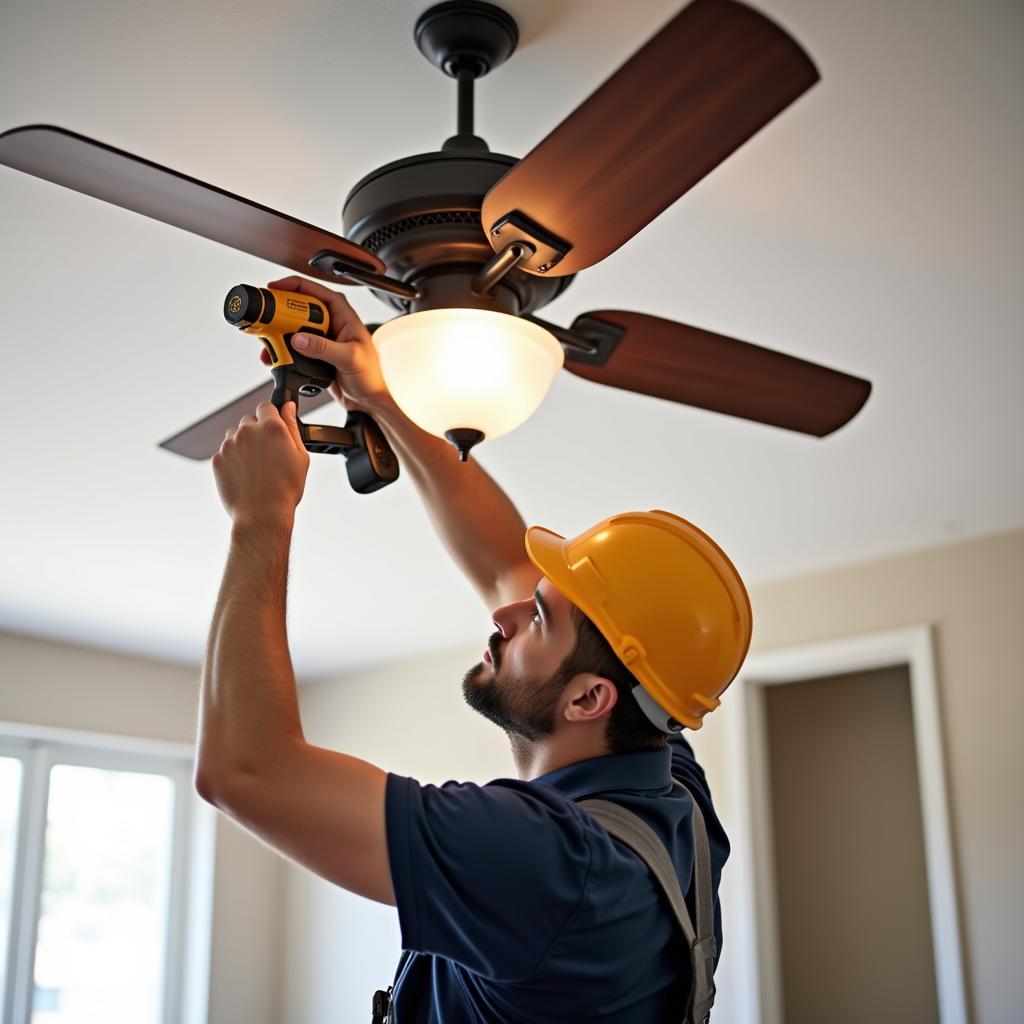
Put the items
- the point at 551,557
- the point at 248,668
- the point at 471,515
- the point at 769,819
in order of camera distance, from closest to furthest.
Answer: the point at 248,668
the point at 551,557
the point at 471,515
the point at 769,819

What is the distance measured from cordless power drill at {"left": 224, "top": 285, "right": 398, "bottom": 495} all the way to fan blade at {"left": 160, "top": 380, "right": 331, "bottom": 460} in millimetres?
252

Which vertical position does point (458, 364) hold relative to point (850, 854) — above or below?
above

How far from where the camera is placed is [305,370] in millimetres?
1432

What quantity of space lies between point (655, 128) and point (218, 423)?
3.15 feet

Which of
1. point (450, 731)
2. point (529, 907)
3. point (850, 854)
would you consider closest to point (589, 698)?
point (529, 907)

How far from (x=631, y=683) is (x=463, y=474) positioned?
451 millimetres

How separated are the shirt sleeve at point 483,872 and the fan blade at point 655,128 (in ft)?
2.07

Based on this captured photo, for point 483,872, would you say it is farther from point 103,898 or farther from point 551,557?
point 103,898

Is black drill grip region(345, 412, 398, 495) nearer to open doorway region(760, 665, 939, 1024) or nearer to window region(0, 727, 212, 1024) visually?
open doorway region(760, 665, 939, 1024)

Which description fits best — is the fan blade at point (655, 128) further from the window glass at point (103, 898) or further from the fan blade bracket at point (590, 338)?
the window glass at point (103, 898)

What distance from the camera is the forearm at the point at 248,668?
1.09 metres

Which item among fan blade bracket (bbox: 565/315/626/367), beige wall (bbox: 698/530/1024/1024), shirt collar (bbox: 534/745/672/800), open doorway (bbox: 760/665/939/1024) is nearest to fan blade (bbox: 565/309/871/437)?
fan blade bracket (bbox: 565/315/626/367)

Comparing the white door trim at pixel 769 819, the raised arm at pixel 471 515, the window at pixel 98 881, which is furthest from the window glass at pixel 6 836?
the raised arm at pixel 471 515

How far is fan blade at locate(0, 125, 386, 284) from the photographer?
4.04 feet
